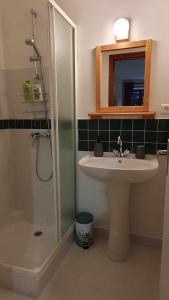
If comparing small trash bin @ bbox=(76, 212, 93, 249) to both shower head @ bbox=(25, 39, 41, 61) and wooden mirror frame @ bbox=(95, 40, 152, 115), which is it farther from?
shower head @ bbox=(25, 39, 41, 61)

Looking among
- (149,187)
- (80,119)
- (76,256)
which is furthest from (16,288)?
(80,119)

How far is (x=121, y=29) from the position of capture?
5.33 feet

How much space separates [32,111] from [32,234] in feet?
3.98

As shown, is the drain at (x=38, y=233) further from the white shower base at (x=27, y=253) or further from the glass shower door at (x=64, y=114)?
the glass shower door at (x=64, y=114)

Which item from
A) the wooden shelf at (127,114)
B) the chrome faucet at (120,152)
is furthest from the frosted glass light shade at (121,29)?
the chrome faucet at (120,152)

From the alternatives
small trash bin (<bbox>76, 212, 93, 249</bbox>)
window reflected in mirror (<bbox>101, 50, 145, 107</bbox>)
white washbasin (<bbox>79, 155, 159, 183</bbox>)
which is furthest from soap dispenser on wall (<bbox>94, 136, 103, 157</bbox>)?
small trash bin (<bbox>76, 212, 93, 249</bbox>)

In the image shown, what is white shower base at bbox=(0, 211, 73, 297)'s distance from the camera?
137 centimetres

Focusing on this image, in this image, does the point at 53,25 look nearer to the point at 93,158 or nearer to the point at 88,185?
the point at 93,158

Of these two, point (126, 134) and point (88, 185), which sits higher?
point (126, 134)

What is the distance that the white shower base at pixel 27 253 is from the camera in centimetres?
137

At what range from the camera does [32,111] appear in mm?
2012

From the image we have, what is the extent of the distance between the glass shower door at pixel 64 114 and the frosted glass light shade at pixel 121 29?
38 cm

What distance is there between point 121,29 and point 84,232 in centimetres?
176

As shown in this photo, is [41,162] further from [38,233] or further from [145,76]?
[145,76]
